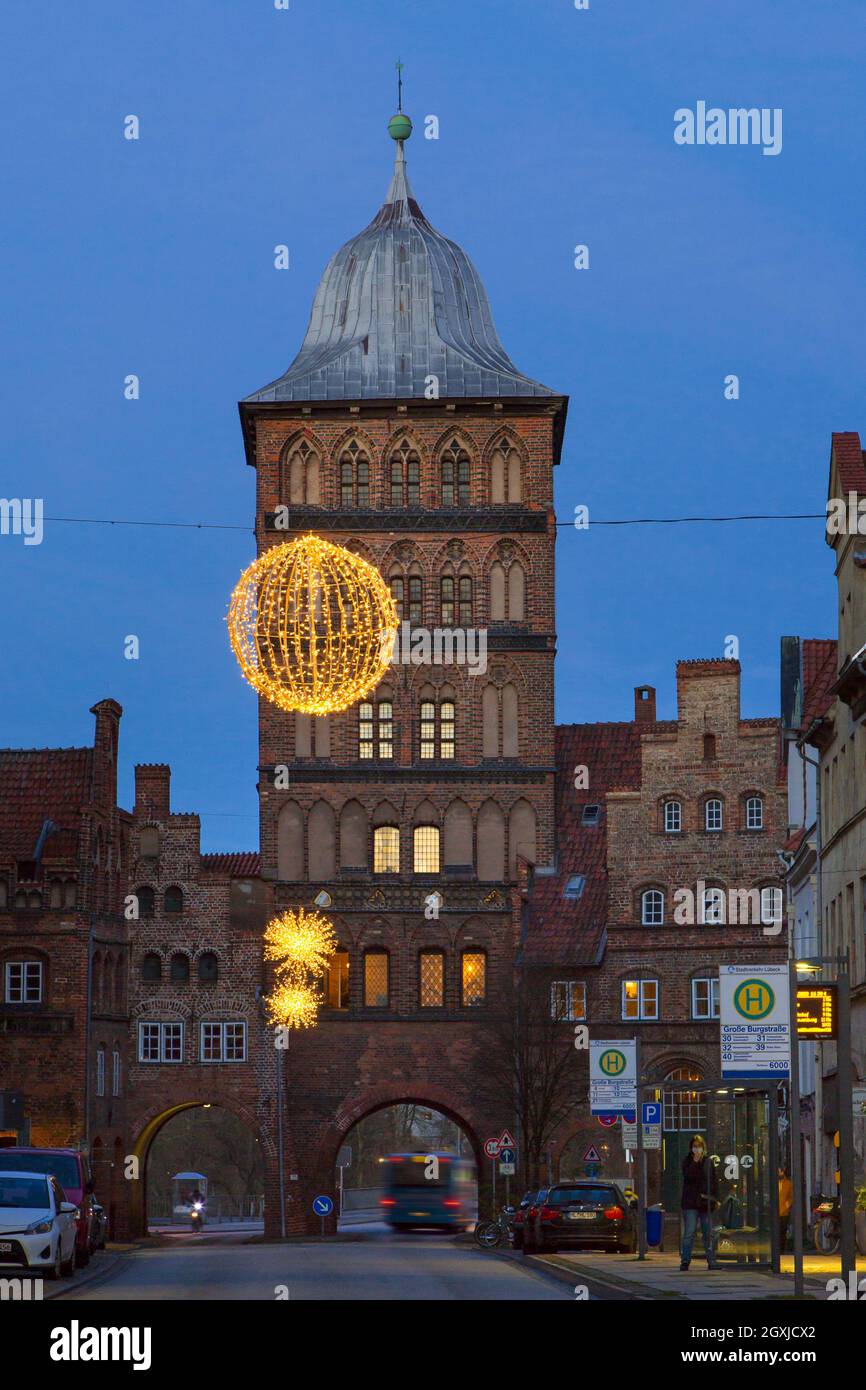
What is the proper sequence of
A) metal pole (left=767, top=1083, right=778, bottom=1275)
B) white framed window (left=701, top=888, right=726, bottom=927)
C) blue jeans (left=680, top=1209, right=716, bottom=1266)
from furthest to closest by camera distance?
white framed window (left=701, top=888, right=726, bottom=927) → blue jeans (left=680, top=1209, right=716, bottom=1266) → metal pole (left=767, top=1083, right=778, bottom=1275)

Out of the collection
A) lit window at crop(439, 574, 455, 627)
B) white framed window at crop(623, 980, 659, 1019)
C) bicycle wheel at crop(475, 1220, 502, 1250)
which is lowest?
bicycle wheel at crop(475, 1220, 502, 1250)

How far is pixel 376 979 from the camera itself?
7650 cm

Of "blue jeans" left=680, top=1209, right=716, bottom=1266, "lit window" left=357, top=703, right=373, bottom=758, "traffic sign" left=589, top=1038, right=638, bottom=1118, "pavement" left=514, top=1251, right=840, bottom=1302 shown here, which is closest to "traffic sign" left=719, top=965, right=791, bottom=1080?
"pavement" left=514, top=1251, right=840, bottom=1302

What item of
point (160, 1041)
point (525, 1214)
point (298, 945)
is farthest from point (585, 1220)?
point (160, 1041)

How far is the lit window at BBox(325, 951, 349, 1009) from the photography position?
2990 inches

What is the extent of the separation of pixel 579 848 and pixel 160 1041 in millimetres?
14194

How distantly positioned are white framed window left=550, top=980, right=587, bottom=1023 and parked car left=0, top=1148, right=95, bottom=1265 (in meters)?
32.6

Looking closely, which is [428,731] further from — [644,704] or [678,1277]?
[678,1277]

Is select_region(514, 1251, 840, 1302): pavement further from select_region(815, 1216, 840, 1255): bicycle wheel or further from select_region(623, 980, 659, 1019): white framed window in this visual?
select_region(623, 980, 659, 1019): white framed window

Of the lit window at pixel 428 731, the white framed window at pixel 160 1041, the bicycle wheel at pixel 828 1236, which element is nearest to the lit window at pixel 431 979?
the lit window at pixel 428 731

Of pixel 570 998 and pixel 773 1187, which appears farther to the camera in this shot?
pixel 570 998

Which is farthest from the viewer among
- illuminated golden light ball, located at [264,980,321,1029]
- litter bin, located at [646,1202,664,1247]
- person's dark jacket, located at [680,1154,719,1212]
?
illuminated golden light ball, located at [264,980,321,1029]

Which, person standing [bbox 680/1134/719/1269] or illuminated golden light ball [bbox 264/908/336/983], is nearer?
person standing [bbox 680/1134/719/1269]
